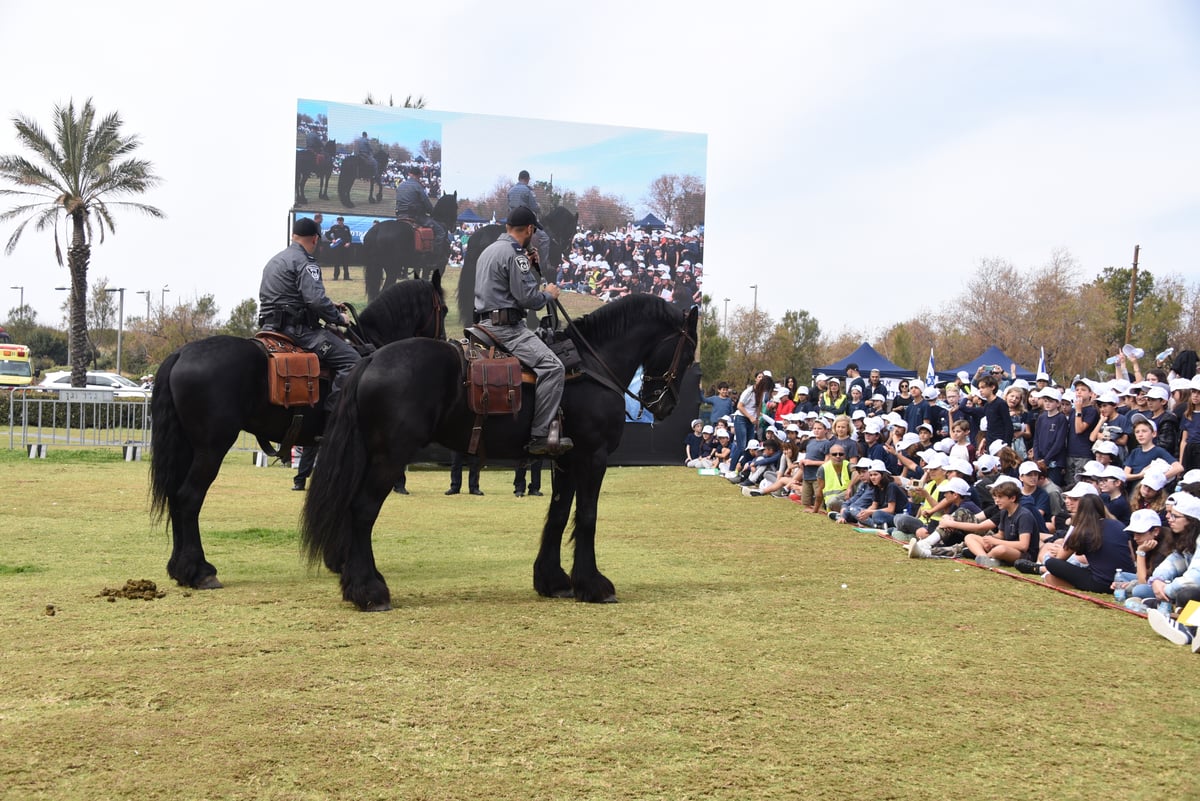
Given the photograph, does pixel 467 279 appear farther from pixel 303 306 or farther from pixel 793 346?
pixel 793 346

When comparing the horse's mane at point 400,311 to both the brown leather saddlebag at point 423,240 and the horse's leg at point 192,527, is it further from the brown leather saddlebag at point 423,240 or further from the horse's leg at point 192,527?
the brown leather saddlebag at point 423,240

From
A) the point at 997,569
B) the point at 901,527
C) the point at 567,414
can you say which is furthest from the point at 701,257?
Result: the point at 567,414

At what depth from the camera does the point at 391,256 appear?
28000mm

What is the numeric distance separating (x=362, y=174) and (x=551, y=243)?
17.6 feet

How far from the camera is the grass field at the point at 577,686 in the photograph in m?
4.53

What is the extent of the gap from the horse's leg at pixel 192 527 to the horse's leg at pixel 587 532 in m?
2.92

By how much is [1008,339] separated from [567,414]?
143 ft

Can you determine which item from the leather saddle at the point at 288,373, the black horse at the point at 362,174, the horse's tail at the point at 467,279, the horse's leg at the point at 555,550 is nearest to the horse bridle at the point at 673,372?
the horse's leg at the point at 555,550

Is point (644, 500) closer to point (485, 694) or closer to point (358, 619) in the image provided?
point (358, 619)

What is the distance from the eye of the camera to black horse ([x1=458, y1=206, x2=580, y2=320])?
91.9ft

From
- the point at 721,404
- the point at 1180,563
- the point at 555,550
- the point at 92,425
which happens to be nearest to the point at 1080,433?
the point at 1180,563

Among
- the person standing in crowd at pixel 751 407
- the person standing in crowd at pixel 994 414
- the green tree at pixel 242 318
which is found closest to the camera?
the person standing in crowd at pixel 994 414

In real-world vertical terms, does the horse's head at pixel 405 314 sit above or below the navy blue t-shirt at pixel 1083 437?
above

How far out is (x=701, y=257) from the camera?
102 ft
